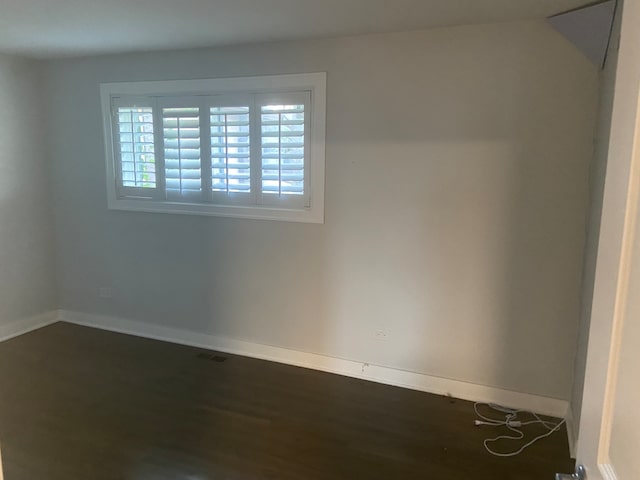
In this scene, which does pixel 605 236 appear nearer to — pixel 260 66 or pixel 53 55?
pixel 260 66

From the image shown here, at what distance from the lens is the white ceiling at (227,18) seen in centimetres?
247

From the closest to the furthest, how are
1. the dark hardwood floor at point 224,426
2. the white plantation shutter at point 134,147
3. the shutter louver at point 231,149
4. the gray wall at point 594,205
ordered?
the gray wall at point 594,205, the dark hardwood floor at point 224,426, the shutter louver at point 231,149, the white plantation shutter at point 134,147

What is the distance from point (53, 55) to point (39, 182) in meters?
1.15

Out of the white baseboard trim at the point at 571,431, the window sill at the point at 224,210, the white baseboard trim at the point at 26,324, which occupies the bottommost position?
the white baseboard trim at the point at 571,431

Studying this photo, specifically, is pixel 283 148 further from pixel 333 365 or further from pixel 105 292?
pixel 105 292

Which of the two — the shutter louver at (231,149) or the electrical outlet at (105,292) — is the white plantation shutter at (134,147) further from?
the electrical outlet at (105,292)

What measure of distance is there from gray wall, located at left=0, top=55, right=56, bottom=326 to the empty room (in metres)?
0.02

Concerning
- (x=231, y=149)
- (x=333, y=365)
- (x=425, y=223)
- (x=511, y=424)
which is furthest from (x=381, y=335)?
(x=231, y=149)

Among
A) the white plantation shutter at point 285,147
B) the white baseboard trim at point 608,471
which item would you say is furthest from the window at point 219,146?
the white baseboard trim at point 608,471

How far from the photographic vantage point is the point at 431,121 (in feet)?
10.0

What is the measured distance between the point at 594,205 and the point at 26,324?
4.65 meters

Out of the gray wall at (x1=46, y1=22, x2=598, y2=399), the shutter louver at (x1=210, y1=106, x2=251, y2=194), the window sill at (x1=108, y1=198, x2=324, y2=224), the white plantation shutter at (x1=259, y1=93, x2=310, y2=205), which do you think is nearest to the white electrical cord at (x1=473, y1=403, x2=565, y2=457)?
the gray wall at (x1=46, y1=22, x2=598, y2=399)

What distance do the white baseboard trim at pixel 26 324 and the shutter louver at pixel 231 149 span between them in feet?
7.42

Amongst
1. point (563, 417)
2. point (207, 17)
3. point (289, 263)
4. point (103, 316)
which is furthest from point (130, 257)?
point (563, 417)
